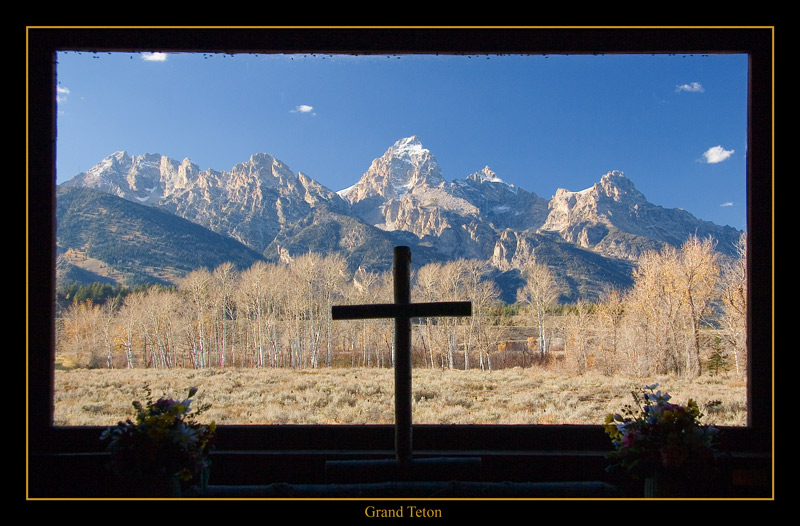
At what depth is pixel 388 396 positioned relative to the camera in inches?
257

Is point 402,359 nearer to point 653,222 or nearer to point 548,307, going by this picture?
point 548,307

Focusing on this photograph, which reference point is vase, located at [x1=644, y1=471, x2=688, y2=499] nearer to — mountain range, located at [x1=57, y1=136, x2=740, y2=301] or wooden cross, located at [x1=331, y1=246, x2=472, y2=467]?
wooden cross, located at [x1=331, y1=246, x2=472, y2=467]

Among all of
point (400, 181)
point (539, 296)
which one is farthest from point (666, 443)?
point (400, 181)

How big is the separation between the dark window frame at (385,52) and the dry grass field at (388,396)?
Result: 2.35 meters

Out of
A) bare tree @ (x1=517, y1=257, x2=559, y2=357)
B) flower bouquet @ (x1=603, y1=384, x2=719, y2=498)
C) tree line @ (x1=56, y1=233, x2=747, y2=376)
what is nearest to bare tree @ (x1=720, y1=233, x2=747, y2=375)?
tree line @ (x1=56, y1=233, x2=747, y2=376)

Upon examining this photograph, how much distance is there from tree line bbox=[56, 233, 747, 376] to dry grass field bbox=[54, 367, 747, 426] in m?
0.52

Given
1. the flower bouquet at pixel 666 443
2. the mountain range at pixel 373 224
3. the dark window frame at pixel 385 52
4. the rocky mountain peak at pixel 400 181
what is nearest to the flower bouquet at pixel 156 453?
the dark window frame at pixel 385 52

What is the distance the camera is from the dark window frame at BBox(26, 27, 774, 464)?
2.58 m

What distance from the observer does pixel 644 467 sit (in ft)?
6.61

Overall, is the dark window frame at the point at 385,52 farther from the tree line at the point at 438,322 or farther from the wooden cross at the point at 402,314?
the tree line at the point at 438,322

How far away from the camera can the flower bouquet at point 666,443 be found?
193 cm

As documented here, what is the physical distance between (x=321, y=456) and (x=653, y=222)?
1191cm
